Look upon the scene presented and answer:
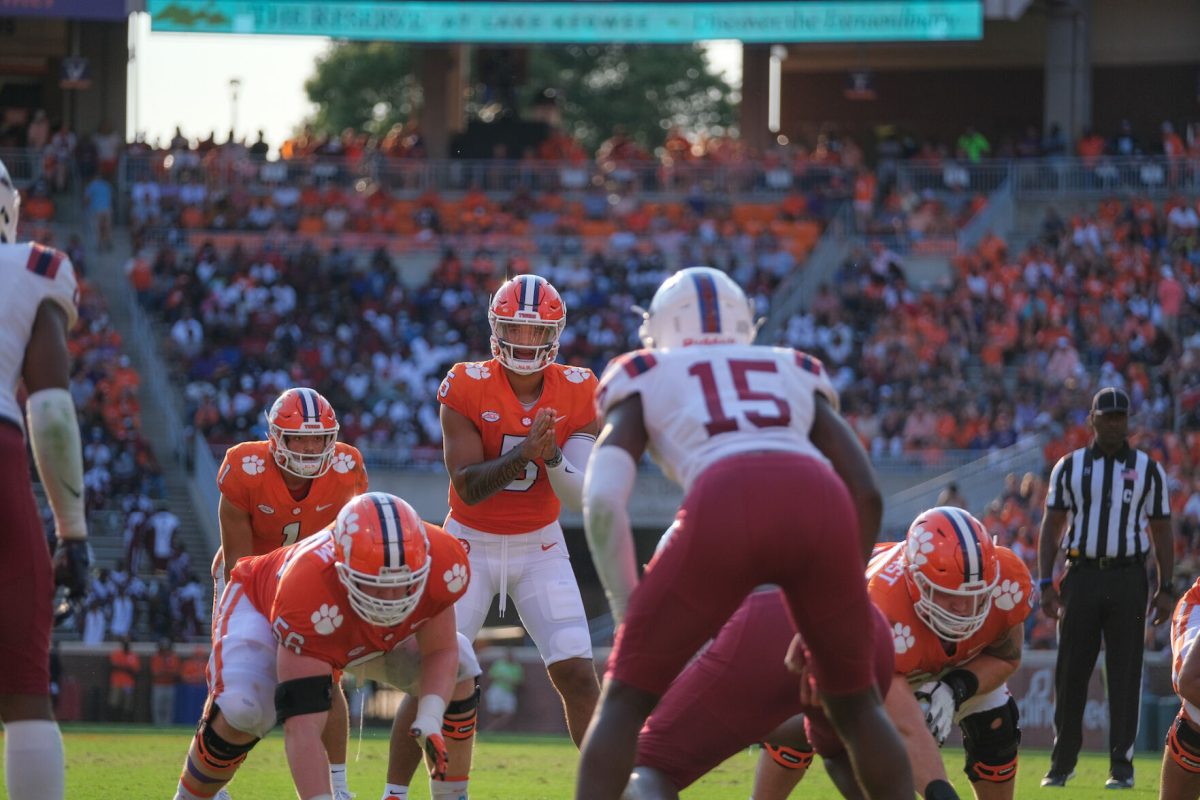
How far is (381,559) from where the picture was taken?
6.27 meters

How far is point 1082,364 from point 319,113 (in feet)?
117

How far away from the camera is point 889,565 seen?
6.91 m

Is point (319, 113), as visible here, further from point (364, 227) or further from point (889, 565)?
point (889, 565)

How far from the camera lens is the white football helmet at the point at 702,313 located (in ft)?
18.9

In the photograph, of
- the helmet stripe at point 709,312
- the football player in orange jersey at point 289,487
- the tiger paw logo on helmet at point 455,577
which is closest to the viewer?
the helmet stripe at point 709,312

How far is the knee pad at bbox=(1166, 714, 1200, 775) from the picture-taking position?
7016mm

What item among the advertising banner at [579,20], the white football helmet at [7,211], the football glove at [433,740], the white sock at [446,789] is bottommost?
the white sock at [446,789]

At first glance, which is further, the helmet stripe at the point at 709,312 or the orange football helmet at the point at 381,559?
the orange football helmet at the point at 381,559

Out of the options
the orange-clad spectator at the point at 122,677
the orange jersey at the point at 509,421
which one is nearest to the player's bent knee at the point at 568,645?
the orange jersey at the point at 509,421

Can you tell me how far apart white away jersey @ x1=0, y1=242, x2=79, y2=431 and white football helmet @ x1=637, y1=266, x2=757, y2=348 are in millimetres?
1763

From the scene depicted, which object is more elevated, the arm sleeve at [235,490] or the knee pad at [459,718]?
the arm sleeve at [235,490]

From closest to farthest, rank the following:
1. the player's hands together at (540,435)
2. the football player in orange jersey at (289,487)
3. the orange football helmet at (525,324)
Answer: the player's hands together at (540,435) → the orange football helmet at (525,324) → the football player in orange jersey at (289,487)

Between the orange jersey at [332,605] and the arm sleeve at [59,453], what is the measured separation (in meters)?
1.03

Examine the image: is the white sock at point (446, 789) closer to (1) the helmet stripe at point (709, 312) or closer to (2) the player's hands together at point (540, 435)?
(2) the player's hands together at point (540, 435)
